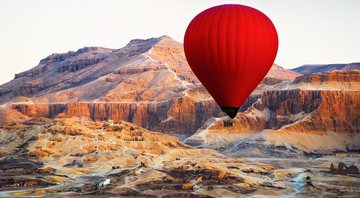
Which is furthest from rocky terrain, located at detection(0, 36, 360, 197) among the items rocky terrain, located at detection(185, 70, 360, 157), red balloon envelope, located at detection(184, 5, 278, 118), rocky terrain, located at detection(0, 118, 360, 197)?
red balloon envelope, located at detection(184, 5, 278, 118)

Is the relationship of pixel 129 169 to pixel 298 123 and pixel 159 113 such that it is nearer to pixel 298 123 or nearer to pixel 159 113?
pixel 298 123

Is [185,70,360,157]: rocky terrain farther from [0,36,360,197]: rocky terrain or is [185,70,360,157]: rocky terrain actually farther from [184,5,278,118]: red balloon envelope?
[184,5,278,118]: red balloon envelope

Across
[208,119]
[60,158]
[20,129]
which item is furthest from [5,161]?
[208,119]

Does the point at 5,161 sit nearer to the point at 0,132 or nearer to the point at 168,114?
the point at 0,132

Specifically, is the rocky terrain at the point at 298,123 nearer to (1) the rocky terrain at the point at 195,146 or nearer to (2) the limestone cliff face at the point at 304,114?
(2) the limestone cliff face at the point at 304,114

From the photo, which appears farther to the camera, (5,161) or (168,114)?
(168,114)

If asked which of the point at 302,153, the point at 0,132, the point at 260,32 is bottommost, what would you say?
the point at 302,153

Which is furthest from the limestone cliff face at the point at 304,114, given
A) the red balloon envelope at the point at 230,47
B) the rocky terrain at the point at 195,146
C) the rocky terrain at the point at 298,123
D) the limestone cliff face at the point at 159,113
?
the red balloon envelope at the point at 230,47

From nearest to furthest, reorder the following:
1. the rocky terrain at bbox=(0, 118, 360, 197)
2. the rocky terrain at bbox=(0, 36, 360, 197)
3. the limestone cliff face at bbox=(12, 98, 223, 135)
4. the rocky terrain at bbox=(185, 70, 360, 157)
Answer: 1. the rocky terrain at bbox=(0, 118, 360, 197)
2. the rocky terrain at bbox=(0, 36, 360, 197)
3. the rocky terrain at bbox=(185, 70, 360, 157)
4. the limestone cliff face at bbox=(12, 98, 223, 135)
